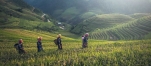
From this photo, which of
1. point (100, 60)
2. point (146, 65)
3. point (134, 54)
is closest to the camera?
point (146, 65)

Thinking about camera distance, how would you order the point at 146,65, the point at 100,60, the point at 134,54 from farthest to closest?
the point at 134,54 → the point at 100,60 → the point at 146,65

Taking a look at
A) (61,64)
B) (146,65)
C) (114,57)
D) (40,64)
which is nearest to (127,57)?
(114,57)

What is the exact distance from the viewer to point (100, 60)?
27.4m

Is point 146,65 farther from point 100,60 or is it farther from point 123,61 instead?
point 100,60

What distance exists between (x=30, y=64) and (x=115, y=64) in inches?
401

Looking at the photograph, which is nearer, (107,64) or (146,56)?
(107,64)

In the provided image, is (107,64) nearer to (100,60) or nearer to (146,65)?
(100,60)

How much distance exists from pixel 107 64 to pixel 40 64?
8.03m

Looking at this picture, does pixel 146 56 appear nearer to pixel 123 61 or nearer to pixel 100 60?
pixel 123 61

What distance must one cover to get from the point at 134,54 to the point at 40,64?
1340cm

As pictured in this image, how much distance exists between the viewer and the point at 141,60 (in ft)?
87.4

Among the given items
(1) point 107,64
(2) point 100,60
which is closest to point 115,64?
(1) point 107,64

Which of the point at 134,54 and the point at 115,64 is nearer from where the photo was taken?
the point at 115,64

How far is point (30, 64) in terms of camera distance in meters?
25.5
